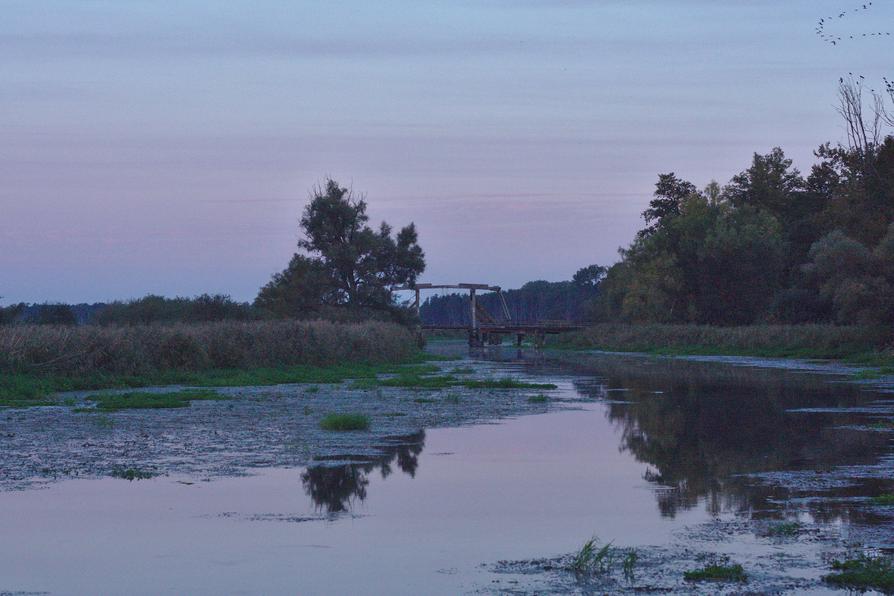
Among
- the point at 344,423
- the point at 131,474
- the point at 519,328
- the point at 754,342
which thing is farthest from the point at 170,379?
the point at 519,328

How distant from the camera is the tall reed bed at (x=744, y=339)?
57.2m

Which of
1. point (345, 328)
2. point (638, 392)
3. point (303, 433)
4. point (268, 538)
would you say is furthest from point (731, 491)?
point (345, 328)

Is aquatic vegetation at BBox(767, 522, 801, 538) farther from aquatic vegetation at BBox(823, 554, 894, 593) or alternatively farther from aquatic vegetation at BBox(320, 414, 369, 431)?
aquatic vegetation at BBox(320, 414, 369, 431)

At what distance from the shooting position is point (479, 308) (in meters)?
123

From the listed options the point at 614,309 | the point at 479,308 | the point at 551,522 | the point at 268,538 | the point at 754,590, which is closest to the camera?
the point at 754,590

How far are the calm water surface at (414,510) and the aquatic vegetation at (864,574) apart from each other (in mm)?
1236

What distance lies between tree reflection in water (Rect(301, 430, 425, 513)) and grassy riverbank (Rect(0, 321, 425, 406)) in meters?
12.1

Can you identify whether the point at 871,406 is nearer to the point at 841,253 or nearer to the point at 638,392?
the point at 638,392

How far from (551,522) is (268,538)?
3011mm

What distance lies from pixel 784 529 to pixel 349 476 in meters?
6.09

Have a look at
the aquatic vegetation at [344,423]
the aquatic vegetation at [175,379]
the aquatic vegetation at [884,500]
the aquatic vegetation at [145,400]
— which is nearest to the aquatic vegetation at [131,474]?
the aquatic vegetation at [344,423]

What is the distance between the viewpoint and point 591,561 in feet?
31.9

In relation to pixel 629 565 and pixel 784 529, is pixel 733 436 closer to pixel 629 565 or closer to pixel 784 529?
pixel 784 529

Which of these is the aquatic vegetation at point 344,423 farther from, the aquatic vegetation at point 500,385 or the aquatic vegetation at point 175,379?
the aquatic vegetation at point 500,385
